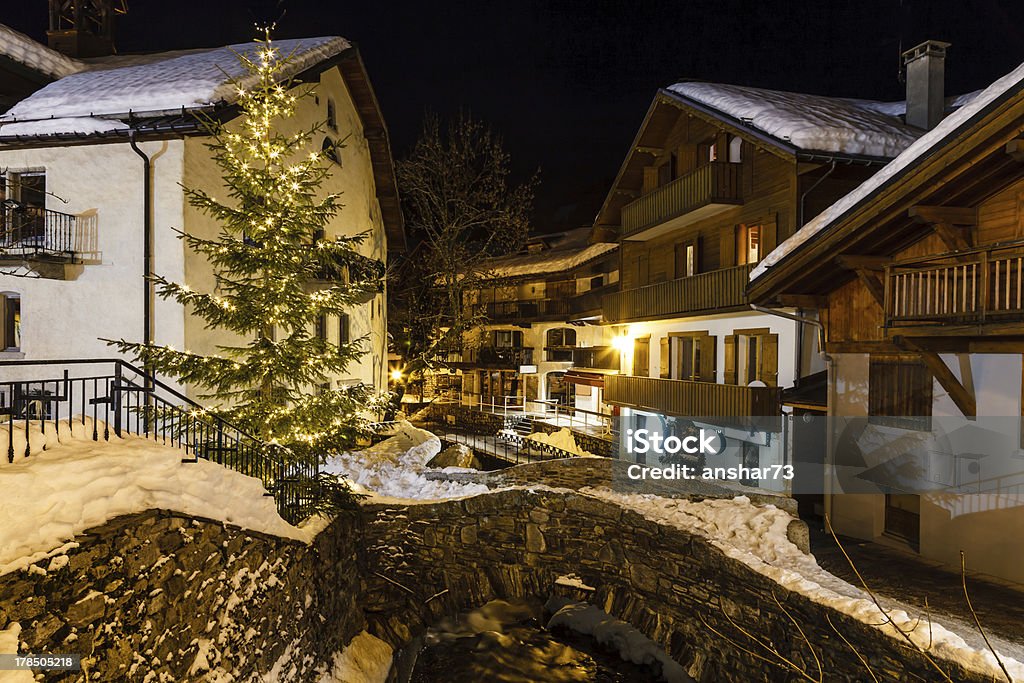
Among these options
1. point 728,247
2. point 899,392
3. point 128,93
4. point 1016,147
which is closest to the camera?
point 1016,147

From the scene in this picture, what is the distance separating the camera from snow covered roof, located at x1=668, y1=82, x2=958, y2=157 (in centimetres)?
1558

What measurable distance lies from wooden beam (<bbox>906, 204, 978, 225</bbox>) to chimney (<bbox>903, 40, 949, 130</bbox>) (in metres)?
9.57

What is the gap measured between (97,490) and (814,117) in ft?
58.6

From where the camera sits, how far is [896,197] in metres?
10.3

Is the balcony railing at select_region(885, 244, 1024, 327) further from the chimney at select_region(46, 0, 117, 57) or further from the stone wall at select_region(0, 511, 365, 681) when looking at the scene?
the chimney at select_region(46, 0, 117, 57)

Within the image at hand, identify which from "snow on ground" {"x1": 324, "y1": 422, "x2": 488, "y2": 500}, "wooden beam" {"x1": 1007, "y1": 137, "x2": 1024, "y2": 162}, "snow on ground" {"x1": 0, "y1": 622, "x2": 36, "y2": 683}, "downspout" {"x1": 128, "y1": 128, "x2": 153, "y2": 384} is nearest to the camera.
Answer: "snow on ground" {"x1": 0, "y1": 622, "x2": 36, "y2": 683}

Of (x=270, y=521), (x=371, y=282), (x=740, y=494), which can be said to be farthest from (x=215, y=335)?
(x=740, y=494)

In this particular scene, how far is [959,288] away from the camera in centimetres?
1029

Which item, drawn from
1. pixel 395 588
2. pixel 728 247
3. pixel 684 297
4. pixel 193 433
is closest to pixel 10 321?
pixel 193 433

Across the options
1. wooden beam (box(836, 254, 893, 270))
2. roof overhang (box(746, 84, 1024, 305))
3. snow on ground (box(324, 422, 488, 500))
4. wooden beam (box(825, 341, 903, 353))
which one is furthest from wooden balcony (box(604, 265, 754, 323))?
snow on ground (box(324, 422, 488, 500))

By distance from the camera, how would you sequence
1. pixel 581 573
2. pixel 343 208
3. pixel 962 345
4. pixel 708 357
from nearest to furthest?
pixel 962 345
pixel 581 573
pixel 708 357
pixel 343 208

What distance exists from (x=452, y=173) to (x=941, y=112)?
2010 cm

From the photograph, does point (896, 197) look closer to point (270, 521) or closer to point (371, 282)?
point (371, 282)

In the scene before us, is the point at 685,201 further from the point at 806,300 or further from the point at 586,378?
the point at 586,378
